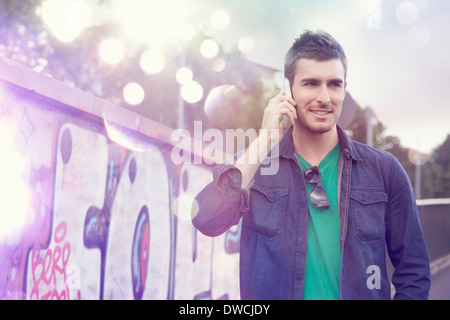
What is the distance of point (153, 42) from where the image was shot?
23.1 meters

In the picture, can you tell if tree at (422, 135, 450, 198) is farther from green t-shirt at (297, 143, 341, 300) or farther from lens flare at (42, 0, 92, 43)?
green t-shirt at (297, 143, 341, 300)

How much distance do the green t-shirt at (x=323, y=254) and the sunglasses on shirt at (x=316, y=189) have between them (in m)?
0.03

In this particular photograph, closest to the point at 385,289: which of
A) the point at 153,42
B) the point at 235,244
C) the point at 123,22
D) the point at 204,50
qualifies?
the point at 235,244

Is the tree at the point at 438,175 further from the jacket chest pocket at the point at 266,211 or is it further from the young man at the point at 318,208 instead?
the jacket chest pocket at the point at 266,211

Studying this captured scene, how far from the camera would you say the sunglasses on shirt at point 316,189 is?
1799mm

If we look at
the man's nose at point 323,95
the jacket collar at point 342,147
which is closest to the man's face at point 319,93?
the man's nose at point 323,95

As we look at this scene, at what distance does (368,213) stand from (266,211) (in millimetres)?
422

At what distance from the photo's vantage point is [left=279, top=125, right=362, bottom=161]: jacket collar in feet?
6.31

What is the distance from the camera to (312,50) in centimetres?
189

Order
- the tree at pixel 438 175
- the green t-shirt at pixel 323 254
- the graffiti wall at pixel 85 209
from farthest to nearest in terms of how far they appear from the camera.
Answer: the tree at pixel 438 175
the graffiti wall at pixel 85 209
the green t-shirt at pixel 323 254

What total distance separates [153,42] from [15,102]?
2169 cm

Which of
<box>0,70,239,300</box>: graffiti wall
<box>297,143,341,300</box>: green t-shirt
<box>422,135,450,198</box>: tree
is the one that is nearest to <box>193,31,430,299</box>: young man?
<box>297,143,341,300</box>: green t-shirt

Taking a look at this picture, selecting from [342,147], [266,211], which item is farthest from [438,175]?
[266,211]

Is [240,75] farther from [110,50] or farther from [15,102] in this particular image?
[15,102]
